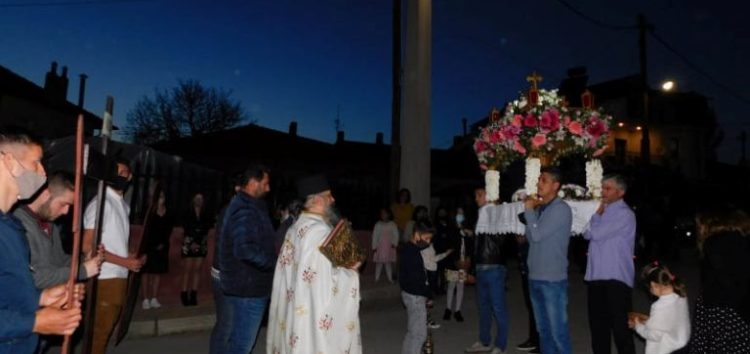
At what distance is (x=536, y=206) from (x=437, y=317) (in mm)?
4517

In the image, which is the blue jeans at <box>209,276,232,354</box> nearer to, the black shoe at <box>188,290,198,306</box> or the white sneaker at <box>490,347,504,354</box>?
the white sneaker at <box>490,347,504,354</box>

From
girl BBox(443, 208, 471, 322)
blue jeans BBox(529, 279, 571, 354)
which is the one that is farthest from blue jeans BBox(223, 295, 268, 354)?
girl BBox(443, 208, 471, 322)

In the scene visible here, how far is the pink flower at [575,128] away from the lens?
6379 millimetres

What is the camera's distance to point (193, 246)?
10094 mm

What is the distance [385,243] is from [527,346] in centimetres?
575

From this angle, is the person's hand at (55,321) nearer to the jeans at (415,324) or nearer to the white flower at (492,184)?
the jeans at (415,324)

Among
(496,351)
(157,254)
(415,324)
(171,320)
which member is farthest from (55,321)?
(157,254)

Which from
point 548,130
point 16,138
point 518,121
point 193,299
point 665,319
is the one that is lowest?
point 193,299

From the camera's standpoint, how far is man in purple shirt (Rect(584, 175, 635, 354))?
5941 millimetres

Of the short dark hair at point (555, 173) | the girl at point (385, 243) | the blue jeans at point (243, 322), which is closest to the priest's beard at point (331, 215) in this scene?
the blue jeans at point (243, 322)

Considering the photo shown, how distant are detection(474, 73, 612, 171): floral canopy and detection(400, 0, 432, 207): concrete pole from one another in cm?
758

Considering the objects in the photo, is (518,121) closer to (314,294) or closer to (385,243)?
→ (314,294)

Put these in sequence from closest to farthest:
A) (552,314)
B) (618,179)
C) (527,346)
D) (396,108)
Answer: (552,314) → (618,179) → (527,346) → (396,108)

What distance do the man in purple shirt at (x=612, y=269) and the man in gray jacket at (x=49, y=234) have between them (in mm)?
4553
